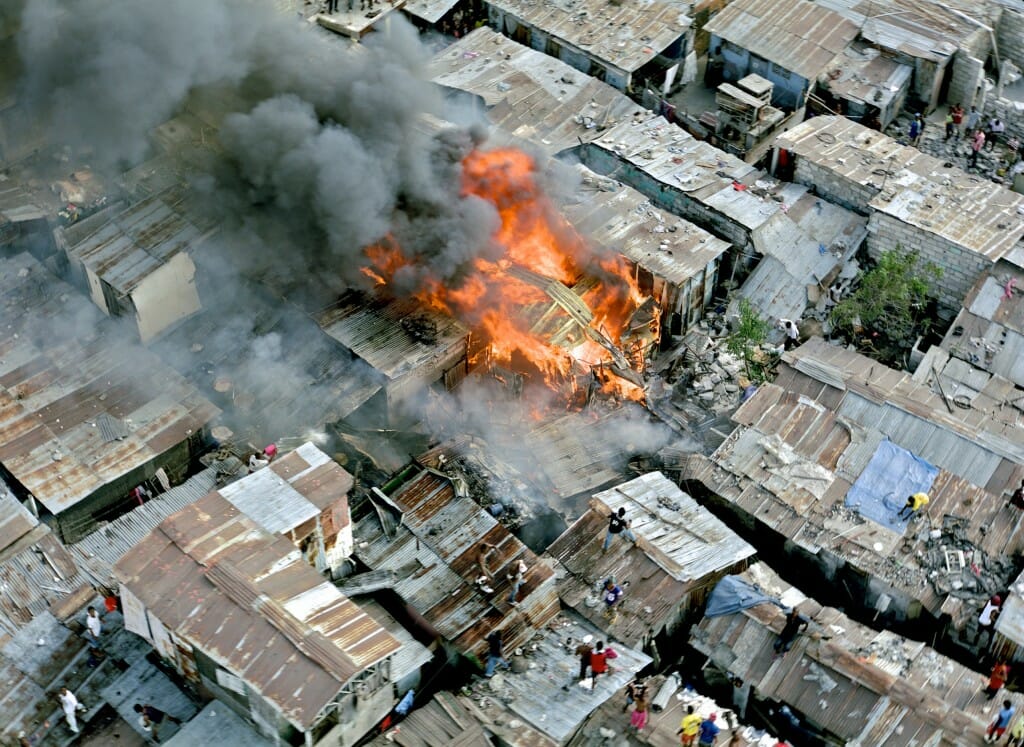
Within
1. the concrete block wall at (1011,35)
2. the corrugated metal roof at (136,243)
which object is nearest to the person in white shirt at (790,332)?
the concrete block wall at (1011,35)

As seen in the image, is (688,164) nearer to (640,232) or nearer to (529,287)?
(640,232)

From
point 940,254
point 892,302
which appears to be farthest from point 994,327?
point 940,254

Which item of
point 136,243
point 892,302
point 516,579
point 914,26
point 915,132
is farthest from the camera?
point 914,26

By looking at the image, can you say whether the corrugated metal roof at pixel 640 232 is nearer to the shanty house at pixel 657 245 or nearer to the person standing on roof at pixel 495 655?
the shanty house at pixel 657 245

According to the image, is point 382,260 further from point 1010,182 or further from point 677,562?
point 1010,182

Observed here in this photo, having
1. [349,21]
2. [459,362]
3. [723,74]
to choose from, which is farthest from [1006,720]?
[349,21]

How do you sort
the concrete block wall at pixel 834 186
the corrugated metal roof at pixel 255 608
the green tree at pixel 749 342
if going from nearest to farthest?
the corrugated metal roof at pixel 255 608 < the green tree at pixel 749 342 < the concrete block wall at pixel 834 186

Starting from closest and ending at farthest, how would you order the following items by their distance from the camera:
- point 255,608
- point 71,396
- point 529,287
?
point 255,608 < point 71,396 < point 529,287
